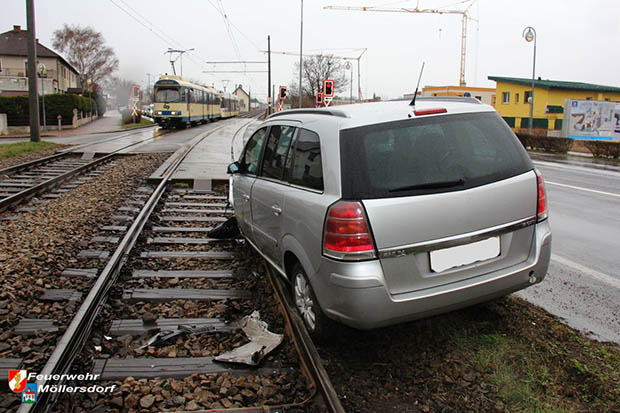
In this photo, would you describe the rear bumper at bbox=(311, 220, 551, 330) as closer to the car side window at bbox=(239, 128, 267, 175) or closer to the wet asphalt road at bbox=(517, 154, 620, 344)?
the wet asphalt road at bbox=(517, 154, 620, 344)

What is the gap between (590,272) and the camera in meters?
5.46

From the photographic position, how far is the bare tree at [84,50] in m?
77.2

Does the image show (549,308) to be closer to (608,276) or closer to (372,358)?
(608,276)

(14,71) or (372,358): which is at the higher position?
(14,71)

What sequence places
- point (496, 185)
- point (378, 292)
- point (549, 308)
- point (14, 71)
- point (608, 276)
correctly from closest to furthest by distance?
point (378, 292) < point (496, 185) < point (549, 308) < point (608, 276) < point (14, 71)

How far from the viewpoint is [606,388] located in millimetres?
3115

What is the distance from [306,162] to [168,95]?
31.6 m

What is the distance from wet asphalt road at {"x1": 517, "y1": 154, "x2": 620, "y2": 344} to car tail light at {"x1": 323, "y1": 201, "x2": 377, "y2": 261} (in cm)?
216

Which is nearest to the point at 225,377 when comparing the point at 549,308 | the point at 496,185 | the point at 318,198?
the point at 318,198

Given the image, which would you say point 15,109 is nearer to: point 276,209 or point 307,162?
point 276,209

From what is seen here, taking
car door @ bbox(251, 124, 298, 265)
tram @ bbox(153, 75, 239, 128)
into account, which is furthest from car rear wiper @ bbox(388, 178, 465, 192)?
tram @ bbox(153, 75, 239, 128)

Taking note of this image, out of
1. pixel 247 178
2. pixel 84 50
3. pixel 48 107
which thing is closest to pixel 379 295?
pixel 247 178

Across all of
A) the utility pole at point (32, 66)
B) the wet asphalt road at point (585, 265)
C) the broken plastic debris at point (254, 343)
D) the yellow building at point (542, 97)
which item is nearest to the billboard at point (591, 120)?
the yellow building at point (542, 97)

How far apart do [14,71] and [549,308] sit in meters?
69.6
